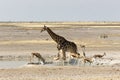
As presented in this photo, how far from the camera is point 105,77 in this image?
17141mm

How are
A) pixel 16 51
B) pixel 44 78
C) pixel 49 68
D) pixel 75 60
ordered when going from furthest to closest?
pixel 16 51 < pixel 75 60 < pixel 49 68 < pixel 44 78

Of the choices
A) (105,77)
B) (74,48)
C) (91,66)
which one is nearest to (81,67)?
(91,66)

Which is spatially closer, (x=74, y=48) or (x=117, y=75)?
(x=117, y=75)

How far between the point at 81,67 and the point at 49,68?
1565 mm

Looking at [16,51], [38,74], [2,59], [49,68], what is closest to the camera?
[38,74]

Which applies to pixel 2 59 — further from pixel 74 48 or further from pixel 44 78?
pixel 44 78

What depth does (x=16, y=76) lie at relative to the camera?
17.7 m

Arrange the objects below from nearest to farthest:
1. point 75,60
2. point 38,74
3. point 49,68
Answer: point 38,74 → point 49,68 → point 75,60

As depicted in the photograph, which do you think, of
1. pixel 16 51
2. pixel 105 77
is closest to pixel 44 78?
pixel 105 77

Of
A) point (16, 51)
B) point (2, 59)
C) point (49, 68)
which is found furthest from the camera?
point (16, 51)

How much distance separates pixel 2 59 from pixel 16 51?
4701mm

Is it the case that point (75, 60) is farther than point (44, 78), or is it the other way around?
point (75, 60)

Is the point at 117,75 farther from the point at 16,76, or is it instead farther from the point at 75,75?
the point at 16,76

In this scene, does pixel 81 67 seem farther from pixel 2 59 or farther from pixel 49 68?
pixel 2 59
